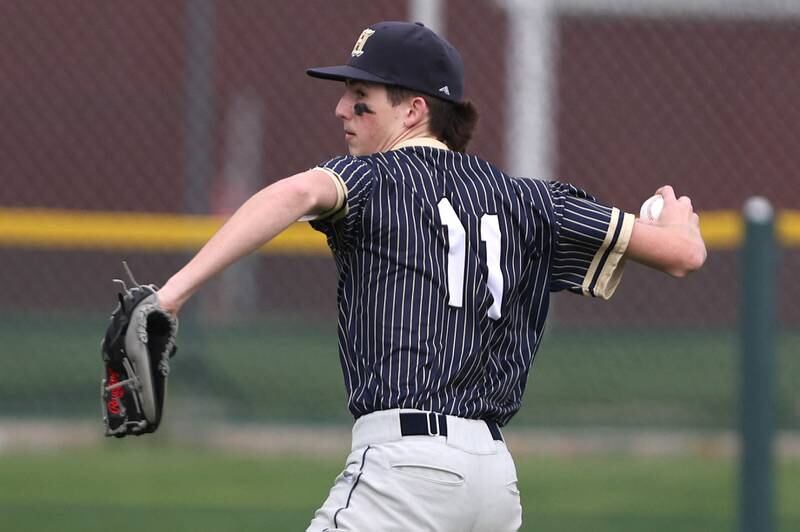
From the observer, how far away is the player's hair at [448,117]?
3.26 meters

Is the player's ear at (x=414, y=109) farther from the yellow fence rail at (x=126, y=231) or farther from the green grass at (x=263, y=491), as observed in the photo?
the yellow fence rail at (x=126, y=231)

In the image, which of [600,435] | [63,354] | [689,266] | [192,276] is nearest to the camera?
[192,276]

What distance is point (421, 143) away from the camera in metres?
3.23

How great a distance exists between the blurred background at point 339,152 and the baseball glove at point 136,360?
325cm

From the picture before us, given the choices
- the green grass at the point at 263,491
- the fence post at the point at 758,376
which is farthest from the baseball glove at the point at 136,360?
the green grass at the point at 263,491

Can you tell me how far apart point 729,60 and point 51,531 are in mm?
3357

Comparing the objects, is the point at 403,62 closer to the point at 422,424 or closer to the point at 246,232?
the point at 246,232

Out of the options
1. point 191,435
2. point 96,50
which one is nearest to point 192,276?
point 191,435

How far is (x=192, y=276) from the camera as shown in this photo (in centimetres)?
275

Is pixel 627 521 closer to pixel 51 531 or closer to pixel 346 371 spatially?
pixel 51 531

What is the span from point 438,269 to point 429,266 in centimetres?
2

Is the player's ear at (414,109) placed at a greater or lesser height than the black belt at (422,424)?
greater

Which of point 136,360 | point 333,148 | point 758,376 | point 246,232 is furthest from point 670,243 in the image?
point 333,148

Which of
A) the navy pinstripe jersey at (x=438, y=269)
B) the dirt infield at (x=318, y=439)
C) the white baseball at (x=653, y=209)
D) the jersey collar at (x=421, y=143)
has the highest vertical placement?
the jersey collar at (x=421, y=143)
